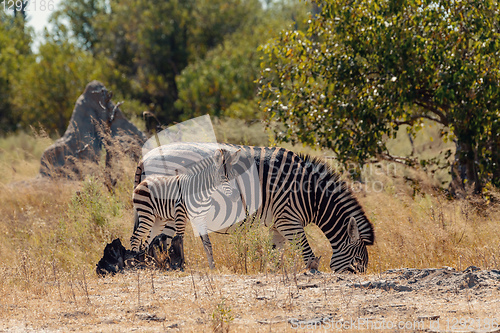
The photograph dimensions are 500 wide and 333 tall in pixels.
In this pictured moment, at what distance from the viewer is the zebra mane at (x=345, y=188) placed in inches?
247

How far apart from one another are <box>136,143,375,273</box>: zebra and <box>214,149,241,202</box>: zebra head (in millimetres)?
206

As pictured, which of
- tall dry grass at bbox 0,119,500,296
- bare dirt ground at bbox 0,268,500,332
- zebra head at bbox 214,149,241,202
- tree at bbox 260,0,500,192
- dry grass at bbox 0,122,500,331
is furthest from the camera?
tree at bbox 260,0,500,192

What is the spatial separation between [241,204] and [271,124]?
367 centimetres

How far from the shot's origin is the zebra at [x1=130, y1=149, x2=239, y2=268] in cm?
605

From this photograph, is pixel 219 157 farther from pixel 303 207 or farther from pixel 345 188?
pixel 345 188

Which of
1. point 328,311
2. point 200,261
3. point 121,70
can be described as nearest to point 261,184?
point 200,261

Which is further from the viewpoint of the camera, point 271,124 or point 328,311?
point 271,124

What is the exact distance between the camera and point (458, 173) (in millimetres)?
8773

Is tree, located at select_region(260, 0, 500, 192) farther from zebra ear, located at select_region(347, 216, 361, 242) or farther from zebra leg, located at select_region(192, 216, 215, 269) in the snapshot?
zebra leg, located at select_region(192, 216, 215, 269)

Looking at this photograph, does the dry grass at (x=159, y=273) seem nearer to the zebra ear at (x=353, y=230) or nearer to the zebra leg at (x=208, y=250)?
the zebra leg at (x=208, y=250)

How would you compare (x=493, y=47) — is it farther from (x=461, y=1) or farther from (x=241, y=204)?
(x=241, y=204)

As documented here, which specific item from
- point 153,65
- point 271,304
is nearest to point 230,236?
point 271,304

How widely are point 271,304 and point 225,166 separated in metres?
2.22

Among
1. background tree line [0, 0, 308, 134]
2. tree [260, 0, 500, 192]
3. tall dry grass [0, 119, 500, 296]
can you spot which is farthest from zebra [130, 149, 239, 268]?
background tree line [0, 0, 308, 134]
